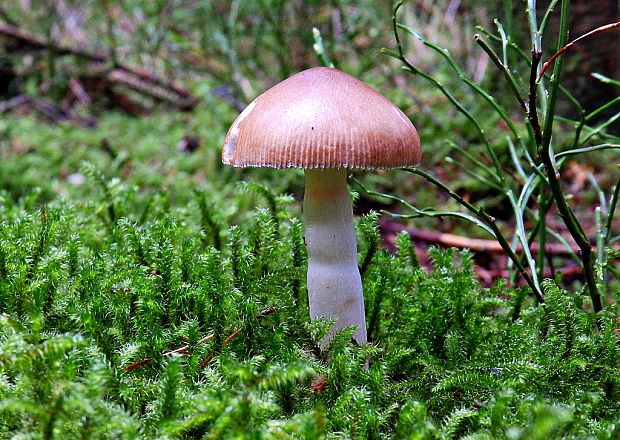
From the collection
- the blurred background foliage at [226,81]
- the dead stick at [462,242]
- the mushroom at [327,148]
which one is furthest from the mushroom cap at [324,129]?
the dead stick at [462,242]

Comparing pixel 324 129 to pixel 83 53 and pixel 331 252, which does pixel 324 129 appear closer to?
pixel 331 252

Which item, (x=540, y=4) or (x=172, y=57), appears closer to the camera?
(x=540, y=4)

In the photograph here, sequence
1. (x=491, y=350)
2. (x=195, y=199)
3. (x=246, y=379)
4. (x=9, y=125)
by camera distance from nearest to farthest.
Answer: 1. (x=246, y=379)
2. (x=491, y=350)
3. (x=195, y=199)
4. (x=9, y=125)

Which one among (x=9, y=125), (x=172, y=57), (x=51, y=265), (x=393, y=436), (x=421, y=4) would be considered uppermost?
(x=421, y=4)

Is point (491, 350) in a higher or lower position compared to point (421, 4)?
lower

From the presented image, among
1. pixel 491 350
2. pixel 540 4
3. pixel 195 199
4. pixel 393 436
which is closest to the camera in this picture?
pixel 393 436

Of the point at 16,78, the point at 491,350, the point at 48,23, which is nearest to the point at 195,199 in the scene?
the point at 491,350

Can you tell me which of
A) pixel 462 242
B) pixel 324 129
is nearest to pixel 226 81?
pixel 462 242

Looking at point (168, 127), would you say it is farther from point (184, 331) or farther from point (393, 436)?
point (393, 436)
